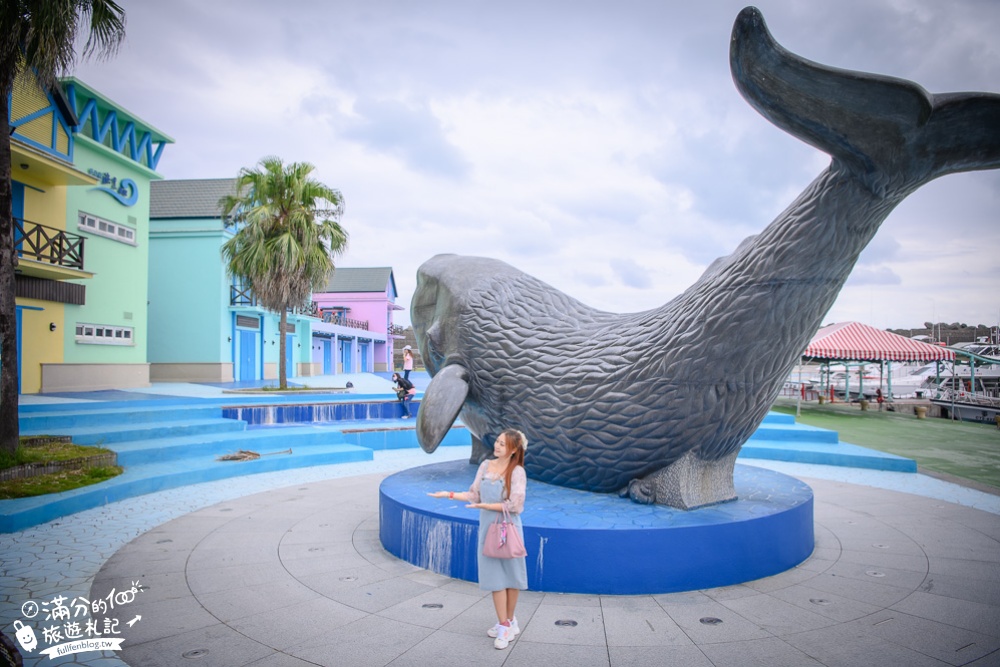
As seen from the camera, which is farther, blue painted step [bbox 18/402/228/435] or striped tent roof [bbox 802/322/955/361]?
striped tent roof [bbox 802/322/955/361]

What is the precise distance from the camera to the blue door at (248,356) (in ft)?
82.4

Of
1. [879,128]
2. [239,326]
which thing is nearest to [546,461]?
[879,128]

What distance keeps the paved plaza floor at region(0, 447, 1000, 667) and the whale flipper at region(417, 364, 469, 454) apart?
1.08 m

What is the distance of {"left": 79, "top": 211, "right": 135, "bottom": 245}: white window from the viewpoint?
1617cm

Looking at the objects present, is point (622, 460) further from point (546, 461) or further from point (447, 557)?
point (447, 557)

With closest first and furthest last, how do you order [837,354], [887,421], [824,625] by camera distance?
1. [824,625]
2. [887,421]
3. [837,354]

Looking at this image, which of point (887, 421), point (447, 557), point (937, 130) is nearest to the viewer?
point (937, 130)

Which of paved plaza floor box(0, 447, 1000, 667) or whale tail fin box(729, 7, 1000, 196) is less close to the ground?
whale tail fin box(729, 7, 1000, 196)

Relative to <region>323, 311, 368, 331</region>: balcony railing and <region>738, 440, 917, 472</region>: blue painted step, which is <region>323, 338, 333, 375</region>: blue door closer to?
<region>323, 311, 368, 331</region>: balcony railing

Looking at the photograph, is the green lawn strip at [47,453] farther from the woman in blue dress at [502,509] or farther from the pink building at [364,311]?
the pink building at [364,311]

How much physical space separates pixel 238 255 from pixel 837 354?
19277mm

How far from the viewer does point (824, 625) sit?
11.8 feet

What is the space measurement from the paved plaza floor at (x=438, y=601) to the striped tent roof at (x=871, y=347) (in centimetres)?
1377

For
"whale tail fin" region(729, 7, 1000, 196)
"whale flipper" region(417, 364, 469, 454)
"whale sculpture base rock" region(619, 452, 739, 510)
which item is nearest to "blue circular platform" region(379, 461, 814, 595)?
"whale sculpture base rock" region(619, 452, 739, 510)
